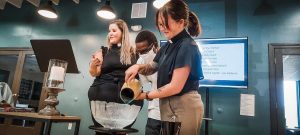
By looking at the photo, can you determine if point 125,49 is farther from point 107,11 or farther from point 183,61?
point 107,11

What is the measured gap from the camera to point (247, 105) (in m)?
2.85

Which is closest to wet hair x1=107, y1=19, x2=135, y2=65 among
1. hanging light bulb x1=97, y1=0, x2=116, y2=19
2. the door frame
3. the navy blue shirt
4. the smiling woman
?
the smiling woman

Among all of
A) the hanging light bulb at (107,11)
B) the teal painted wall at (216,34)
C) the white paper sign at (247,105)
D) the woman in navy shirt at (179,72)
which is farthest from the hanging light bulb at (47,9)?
the woman in navy shirt at (179,72)

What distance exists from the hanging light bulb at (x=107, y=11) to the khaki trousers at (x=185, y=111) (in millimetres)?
2785

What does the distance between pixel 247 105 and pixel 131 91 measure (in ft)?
7.90

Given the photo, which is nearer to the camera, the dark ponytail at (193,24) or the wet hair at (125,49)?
the dark ponytail at (193,24)

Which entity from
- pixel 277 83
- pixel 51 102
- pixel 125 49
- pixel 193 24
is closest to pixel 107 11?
pixel 125 49

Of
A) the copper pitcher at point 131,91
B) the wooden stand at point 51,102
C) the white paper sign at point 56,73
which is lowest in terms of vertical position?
the wooden stand at point 51,102

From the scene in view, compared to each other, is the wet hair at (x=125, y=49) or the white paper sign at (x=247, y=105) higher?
the wet hair at (x=125, y=49)

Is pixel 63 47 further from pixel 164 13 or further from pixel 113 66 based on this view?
pixel 164 13

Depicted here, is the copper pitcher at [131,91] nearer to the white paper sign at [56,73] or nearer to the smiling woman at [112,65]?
the smiling woman at [112,65]

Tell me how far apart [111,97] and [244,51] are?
6.42 feet

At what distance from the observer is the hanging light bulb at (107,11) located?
3.39 metres

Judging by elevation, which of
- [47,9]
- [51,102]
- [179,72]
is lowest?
[51,102]
